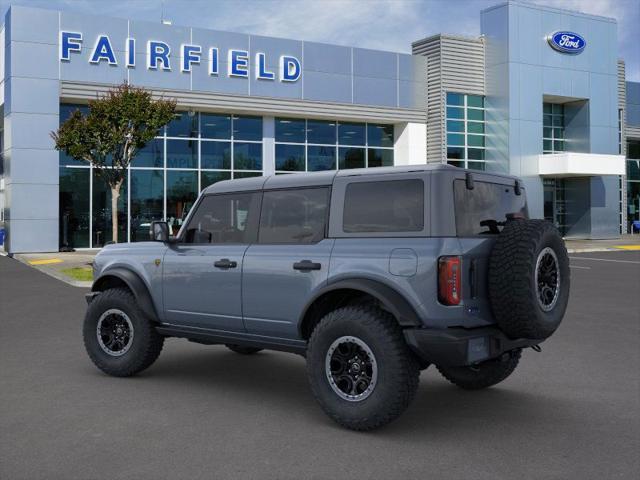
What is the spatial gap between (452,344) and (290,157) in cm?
2611

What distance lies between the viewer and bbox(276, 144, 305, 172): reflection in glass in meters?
30.3

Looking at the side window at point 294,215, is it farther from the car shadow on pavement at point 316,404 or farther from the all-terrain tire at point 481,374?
the all-terrain tire at point 481,374

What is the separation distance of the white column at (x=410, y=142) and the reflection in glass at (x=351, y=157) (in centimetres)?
160

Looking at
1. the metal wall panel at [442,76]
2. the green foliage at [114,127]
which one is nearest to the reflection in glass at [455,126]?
the metal wall panel at [442,76]

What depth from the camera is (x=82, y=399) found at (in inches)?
238

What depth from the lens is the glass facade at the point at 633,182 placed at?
42.5m

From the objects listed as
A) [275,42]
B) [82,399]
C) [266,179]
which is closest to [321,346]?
[266,179]

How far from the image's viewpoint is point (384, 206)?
543cm

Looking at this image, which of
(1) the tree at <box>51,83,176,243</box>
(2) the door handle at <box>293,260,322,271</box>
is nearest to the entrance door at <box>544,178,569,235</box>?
(1) the tree at <box>51,83,176,243</box>

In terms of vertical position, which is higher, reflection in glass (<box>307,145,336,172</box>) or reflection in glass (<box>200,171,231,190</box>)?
reflection in glass (<box>307,145,336,172</box>)

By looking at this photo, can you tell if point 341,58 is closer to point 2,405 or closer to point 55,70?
point 55,70

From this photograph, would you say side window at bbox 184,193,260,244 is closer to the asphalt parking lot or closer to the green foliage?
the asphalt parking lot

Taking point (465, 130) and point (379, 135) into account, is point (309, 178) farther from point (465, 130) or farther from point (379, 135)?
point (465, 130)

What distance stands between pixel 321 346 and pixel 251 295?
92cm
